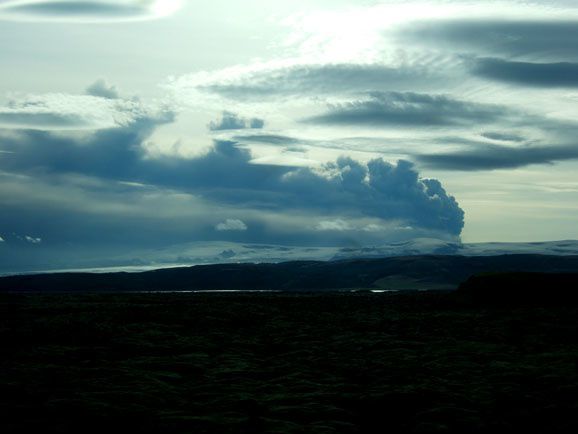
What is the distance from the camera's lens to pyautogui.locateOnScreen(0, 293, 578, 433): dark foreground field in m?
18.4

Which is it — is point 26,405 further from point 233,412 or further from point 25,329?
point 25,329

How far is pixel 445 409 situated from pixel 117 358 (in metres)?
17.0

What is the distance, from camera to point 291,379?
2528 centimetres

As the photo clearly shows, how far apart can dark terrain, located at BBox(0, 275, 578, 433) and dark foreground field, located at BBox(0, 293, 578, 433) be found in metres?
0.06

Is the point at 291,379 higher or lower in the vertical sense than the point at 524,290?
higher

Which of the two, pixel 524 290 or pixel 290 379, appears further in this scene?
pixel 524 290

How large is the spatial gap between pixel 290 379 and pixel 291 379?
40mm

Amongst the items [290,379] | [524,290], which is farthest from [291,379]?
[524,290]

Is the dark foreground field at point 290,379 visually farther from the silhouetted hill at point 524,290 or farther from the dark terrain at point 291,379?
the silhouetted hill at point 524,290

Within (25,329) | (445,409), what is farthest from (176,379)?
(25,329)

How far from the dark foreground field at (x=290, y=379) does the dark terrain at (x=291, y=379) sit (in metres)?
0.06

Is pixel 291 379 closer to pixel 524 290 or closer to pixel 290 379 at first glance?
pixel 290 379

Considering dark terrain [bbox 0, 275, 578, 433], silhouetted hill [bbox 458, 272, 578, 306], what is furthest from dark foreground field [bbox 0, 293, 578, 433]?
silhouetted hill [bbox 458, 272, 578, 306]

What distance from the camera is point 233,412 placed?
19.4 meters
